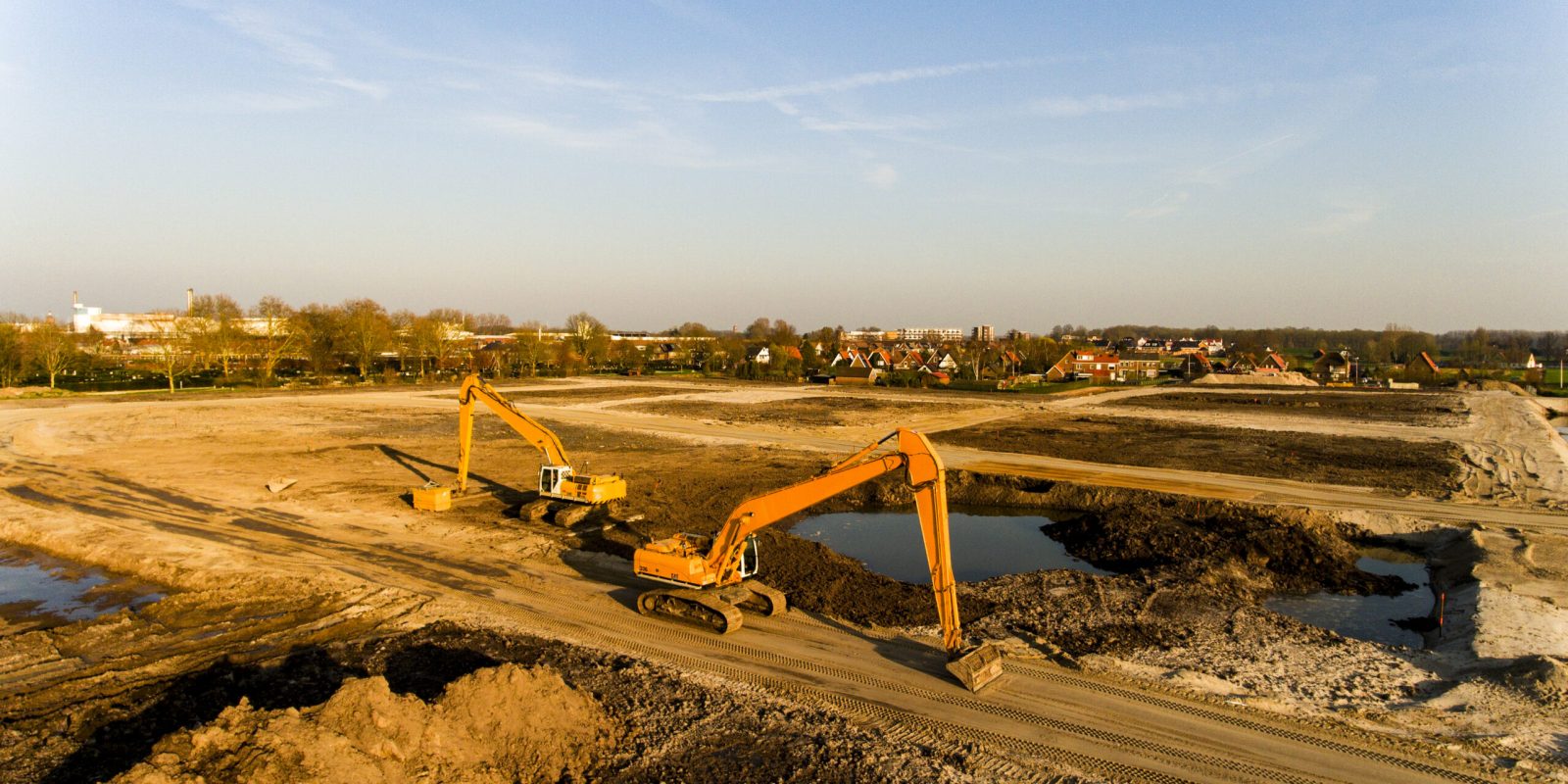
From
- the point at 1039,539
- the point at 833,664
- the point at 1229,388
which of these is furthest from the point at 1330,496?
the point at 1229,388

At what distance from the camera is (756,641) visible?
14328mm

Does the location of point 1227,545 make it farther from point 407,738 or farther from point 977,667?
point 407,738

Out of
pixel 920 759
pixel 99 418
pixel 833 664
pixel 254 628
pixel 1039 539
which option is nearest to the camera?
pixel 920 759

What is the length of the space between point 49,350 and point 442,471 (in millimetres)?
55648

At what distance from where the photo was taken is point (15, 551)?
69.2ft

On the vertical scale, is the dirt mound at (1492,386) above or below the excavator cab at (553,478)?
above

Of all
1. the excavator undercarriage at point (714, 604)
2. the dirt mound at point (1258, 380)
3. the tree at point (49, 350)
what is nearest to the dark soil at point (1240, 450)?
the excavator undercarriage at point (714, 604)

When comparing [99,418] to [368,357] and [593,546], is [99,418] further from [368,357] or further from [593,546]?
[593,546]

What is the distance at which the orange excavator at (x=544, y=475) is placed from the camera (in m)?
23.0

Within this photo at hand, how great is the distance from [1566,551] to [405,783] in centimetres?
2605

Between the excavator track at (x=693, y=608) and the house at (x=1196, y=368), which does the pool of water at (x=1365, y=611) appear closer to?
the excavator track at (x=693, y=608)

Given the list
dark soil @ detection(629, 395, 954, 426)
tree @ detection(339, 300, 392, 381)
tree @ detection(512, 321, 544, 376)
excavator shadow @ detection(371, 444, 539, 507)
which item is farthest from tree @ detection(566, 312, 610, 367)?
excavator shadow @ detection(371, 444, 539, 507)

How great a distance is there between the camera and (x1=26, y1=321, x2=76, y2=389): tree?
210ft

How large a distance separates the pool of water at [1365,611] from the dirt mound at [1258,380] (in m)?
69.4
